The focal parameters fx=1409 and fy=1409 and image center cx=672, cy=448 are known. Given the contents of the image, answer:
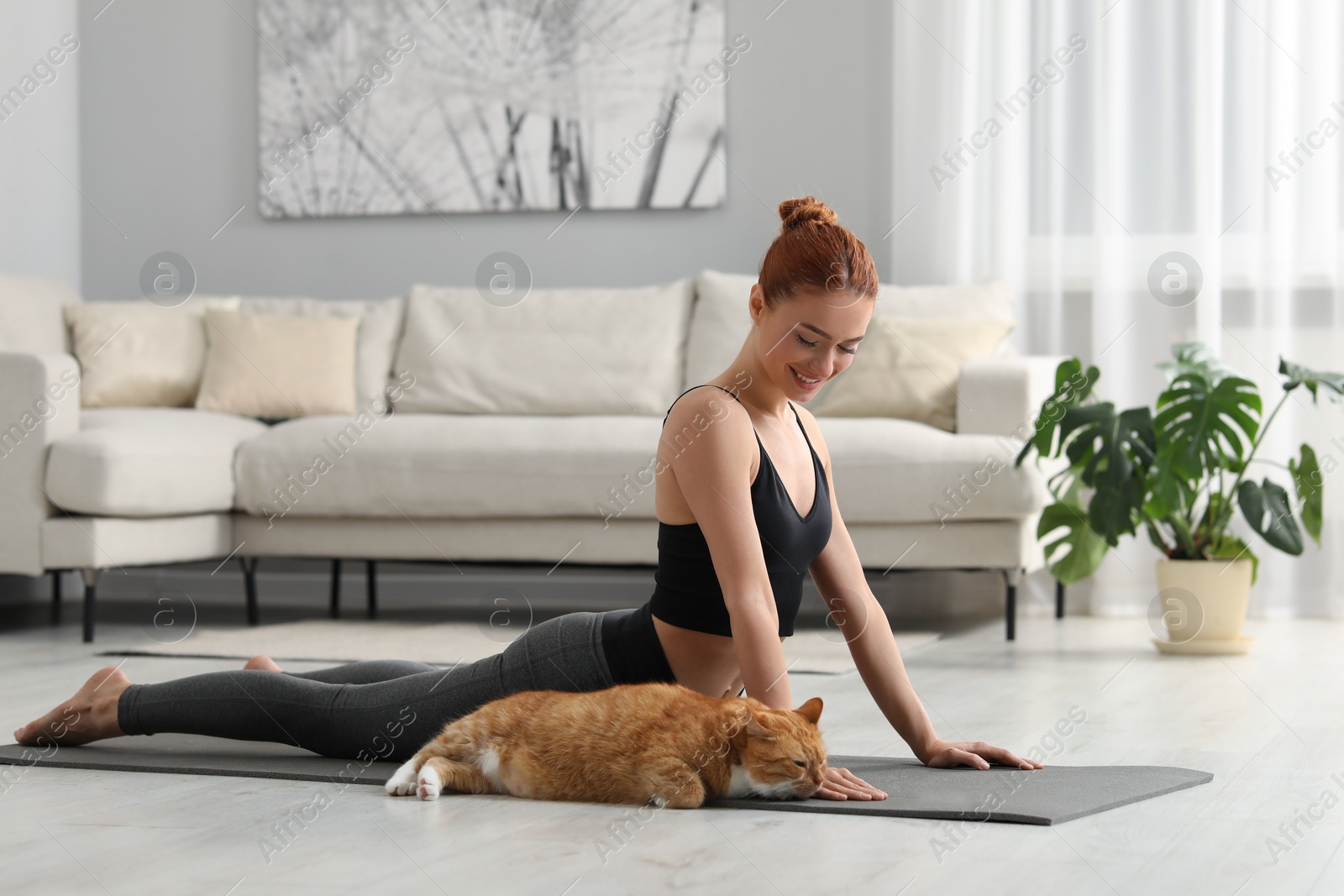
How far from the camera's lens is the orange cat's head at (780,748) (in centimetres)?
160

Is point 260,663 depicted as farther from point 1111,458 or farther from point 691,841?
point 1111,458

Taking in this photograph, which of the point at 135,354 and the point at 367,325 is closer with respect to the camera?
the point at 135,354

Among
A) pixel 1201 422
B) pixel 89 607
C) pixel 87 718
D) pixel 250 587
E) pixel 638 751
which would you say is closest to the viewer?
pixel 638 751

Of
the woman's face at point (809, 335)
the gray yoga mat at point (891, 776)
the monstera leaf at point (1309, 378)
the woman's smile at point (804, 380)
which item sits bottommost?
the gray yoga mat at point (891, 776)

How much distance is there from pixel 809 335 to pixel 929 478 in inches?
74.1

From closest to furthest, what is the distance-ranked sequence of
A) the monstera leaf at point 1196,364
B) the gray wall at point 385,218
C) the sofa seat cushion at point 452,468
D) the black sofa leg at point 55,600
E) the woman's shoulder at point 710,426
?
the woman's shoulder at point 710,426 < the monstera leaf at point 1196,364 < the sofa seat cushion at point 452,468 < the black sofa leg at point 55,600 < the gray wall at point 385,218

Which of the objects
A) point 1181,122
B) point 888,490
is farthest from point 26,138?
point 1181,122

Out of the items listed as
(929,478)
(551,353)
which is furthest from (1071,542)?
(551,353)

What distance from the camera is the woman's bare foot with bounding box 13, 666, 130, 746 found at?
6.67 feet

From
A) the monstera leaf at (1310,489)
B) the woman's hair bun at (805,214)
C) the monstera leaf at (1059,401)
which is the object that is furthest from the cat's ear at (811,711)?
the monstera leaf at (1310,489)

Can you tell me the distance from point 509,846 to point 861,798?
0.44 meters

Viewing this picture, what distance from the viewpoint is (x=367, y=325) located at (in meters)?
4.62

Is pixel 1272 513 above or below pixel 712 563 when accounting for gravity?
below

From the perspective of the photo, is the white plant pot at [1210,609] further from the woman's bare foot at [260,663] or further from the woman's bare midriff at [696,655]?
the woman's bare foot at [260,663]
